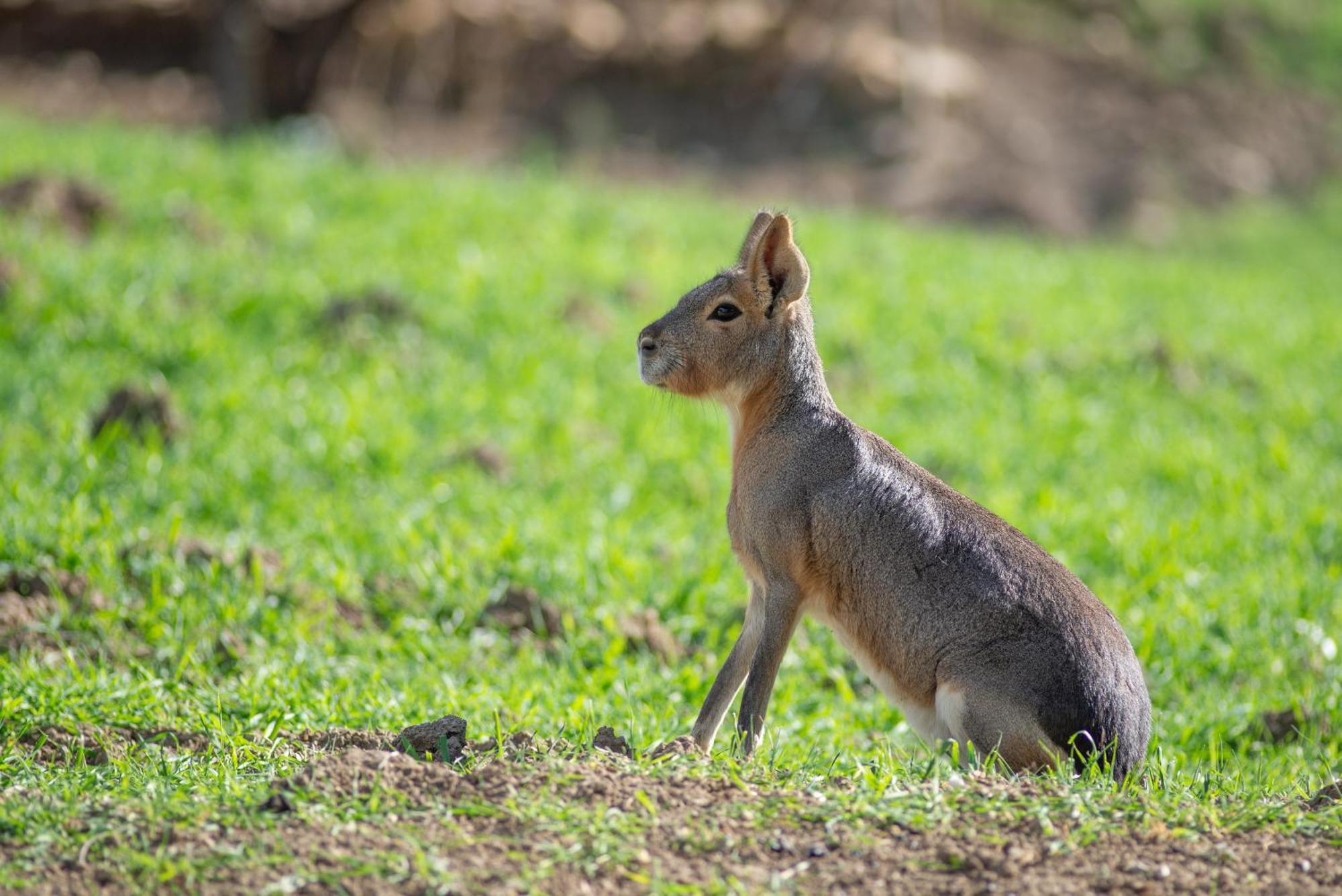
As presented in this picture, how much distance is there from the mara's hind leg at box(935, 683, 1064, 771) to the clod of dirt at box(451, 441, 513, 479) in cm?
383

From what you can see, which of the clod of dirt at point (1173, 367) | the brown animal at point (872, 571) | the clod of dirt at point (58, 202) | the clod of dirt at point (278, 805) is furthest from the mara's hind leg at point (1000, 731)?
the clod of dirt at point (58, 202)

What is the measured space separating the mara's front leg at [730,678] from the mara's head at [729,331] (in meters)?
0.68

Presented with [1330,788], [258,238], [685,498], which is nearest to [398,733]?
[1330,788]

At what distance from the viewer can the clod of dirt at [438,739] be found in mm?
4082

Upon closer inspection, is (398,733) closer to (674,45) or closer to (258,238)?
(258,238)

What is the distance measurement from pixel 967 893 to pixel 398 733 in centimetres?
181

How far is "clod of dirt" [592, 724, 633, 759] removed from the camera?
4.11 metres

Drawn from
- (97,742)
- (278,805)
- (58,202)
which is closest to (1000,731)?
(278,805)

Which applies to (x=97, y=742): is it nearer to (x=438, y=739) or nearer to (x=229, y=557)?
A: (x=438, y=739)

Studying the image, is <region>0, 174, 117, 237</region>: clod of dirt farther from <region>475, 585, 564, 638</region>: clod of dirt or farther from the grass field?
<region>475, 585, 564, 638</region>: clod of dirt

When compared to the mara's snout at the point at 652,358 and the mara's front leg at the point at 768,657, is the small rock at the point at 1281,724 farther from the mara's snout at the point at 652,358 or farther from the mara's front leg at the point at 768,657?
the mara's snout at the point at 652,358

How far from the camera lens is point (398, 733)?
4.32 m

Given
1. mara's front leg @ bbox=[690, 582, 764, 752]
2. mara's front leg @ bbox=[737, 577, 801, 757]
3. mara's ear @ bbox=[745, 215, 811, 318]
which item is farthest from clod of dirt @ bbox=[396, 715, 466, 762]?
mara's ear @ bbox=[745, 215, 811, 318]

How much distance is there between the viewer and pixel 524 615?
236 inches
